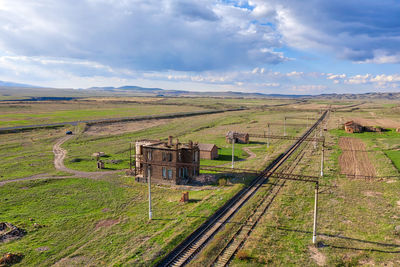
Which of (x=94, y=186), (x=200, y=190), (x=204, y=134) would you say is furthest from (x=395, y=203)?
(x=204, y=134)

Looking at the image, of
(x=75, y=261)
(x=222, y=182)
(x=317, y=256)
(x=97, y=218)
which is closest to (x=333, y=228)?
(x=317, y=256)

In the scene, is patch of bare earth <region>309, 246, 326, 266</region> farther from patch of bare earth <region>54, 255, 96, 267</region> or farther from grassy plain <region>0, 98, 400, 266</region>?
patch of bare earth <region>54, 255, 96, 267</region>

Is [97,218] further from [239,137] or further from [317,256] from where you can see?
[239,137]

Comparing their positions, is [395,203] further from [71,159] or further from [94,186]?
[71,159]

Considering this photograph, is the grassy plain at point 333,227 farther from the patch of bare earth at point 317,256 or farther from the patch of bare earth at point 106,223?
the patch of bare earth at point 106,223

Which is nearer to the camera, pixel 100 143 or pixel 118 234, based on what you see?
pixel 118 234

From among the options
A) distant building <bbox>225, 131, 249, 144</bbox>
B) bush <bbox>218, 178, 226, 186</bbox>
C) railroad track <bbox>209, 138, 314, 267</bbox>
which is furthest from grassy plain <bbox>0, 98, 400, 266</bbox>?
distant building <bbox>225, 131, 249, 144</bbox>

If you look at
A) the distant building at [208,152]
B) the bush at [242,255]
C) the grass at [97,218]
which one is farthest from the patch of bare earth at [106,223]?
the distant building at [208,152]
